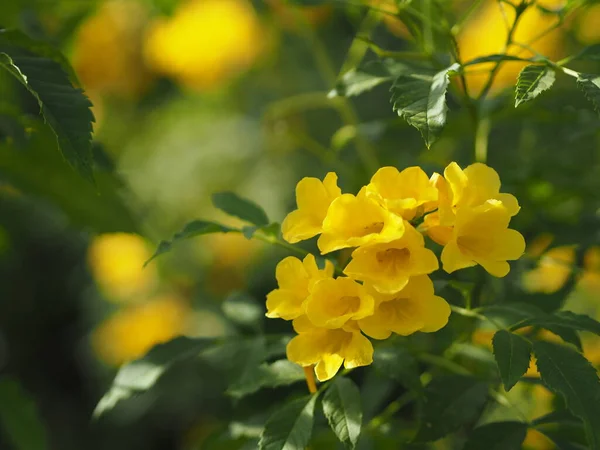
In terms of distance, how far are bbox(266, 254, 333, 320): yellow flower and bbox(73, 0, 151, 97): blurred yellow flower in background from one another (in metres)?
1.38

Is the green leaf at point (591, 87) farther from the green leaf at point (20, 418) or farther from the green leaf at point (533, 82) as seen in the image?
the green leaf at point (20, 418)

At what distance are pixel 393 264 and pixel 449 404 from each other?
18cm

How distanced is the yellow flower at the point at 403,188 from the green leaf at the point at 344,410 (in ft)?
0.48

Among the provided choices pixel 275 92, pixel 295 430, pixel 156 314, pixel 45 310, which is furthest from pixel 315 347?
pixel 45 310

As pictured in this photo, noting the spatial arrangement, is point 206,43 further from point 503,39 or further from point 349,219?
point 349,219

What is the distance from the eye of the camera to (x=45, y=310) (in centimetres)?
209

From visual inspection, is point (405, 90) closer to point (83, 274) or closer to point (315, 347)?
point (315, 347)

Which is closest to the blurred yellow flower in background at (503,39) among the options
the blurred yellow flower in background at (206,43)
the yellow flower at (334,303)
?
the blurred yellow flower in background at (206,43)

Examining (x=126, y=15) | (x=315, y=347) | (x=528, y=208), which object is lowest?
(x=126, y=15)

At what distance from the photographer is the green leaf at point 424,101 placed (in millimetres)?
550

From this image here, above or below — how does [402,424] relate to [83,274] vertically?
above

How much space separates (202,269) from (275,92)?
1.56ft

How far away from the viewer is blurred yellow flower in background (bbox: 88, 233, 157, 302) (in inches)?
71.1

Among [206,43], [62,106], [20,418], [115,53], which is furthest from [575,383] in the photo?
[115,53]
